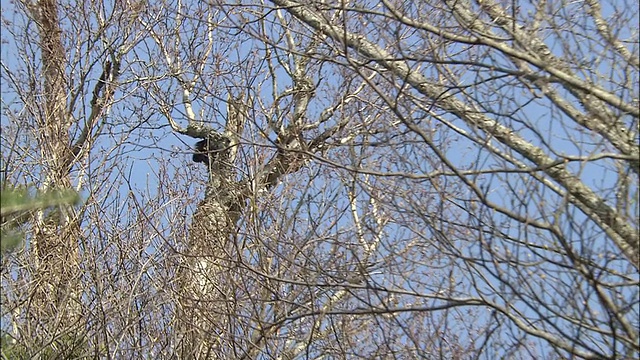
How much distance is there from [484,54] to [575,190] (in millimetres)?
1015

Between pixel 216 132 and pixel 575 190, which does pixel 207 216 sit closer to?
pixel 216 132

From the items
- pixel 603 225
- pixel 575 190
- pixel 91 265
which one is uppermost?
pixel 91 265

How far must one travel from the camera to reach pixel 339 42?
5.80 m

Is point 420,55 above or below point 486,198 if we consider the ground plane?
above

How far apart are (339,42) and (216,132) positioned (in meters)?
6.23

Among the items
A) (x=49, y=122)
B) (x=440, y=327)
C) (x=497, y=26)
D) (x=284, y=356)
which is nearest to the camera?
(x=497, y=26)

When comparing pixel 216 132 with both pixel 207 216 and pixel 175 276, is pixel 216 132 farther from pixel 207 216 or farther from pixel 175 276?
pixel 175 276

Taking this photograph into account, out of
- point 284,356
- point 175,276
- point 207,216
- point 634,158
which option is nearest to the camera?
point 634,158

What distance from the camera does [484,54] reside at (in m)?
5.68

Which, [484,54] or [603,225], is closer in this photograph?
[603,225]

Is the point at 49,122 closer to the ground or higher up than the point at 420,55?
higher up

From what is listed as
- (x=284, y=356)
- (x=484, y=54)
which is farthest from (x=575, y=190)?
(x=284, y=356)

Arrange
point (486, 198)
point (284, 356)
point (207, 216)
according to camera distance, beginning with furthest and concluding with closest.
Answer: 1. point (207, 216)
2. point (284, 356)
3. point (486, 198)

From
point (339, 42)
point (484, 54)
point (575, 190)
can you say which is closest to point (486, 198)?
point (575, 190)
